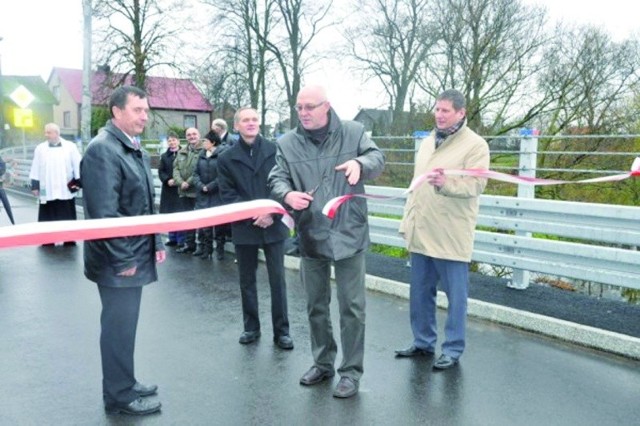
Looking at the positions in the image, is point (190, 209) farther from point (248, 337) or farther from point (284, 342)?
point (284, 342)

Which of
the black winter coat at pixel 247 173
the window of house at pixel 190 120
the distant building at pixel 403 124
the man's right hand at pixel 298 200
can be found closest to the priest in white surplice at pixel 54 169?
the black winter coat at pixel 247 173

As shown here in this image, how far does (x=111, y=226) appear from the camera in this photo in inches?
137

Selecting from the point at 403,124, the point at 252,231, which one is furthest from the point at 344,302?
the point at 403,124

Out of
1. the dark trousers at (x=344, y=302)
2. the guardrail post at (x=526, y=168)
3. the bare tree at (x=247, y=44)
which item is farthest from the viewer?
the bare tree at (x=247, y=44)

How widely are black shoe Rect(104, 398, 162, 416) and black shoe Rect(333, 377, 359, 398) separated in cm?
117

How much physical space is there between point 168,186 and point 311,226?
→ 6241 millimetres

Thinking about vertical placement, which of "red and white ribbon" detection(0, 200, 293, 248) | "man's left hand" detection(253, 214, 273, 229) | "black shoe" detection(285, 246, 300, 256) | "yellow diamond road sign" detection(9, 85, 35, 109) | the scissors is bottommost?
"black shoe" detection(285, 246, 300, 256)

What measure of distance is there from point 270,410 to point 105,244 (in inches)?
58.1

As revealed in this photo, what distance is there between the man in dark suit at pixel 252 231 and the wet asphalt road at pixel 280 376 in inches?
8.7

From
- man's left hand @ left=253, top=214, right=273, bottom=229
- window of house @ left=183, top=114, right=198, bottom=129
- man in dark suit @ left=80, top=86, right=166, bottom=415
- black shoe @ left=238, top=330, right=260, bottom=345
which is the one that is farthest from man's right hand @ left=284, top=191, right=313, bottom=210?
window of house @ left=183, top=114, right=198, bottom=129

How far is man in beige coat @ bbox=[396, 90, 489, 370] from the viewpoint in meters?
4.54

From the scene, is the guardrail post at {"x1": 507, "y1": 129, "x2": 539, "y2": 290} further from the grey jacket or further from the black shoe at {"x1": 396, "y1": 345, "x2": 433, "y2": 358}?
the grey jacket

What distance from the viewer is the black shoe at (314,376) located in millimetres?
4434

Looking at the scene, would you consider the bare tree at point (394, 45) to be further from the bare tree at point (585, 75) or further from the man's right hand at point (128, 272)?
the man's right hand at point (128, 272)
